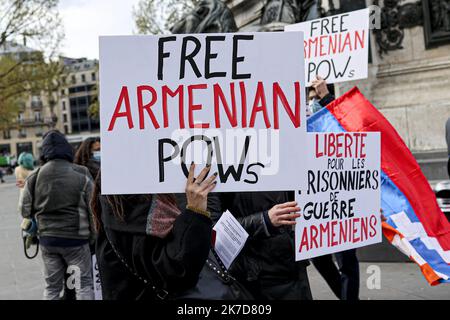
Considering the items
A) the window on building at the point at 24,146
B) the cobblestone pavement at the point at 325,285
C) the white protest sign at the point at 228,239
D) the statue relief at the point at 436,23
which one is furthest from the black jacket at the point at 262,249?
the window on building at the point at 24,146

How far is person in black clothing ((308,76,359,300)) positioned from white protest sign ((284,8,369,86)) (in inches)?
10.9

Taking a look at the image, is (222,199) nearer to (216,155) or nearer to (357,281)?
(216,155)

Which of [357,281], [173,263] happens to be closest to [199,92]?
[173,263]

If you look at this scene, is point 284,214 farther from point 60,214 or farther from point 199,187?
point 60,214

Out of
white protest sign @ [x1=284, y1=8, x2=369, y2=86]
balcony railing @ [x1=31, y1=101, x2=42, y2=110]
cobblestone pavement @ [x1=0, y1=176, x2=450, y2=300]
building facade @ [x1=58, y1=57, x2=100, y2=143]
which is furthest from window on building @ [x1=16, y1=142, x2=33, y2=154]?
white protest sign @ [x1=284, y1=8, x2=369, y2=86]

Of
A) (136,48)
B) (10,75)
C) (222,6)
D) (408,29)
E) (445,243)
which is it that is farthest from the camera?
(10,75)

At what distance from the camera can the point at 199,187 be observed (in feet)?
8.56

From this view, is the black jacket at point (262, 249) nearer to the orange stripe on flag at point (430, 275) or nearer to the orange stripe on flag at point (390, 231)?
the orange stripe on flag at point (430, 275)

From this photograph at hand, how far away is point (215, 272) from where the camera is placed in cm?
278

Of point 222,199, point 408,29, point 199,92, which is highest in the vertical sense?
point 408,29

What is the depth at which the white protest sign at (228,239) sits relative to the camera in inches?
114

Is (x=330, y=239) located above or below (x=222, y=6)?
below

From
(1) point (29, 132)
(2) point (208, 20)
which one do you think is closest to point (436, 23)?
(2) point (208, 20)

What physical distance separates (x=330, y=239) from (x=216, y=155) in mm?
987
